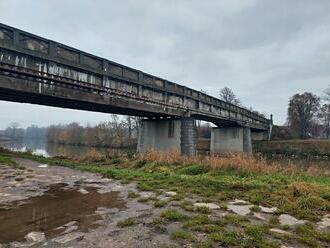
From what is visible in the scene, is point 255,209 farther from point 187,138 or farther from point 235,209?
point 187,138

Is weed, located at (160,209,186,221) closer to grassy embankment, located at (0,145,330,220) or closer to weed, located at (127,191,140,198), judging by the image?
grassy embankment, located at (0,145,330,220)

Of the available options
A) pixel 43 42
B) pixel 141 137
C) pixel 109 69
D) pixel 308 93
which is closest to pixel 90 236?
pixel 43 42

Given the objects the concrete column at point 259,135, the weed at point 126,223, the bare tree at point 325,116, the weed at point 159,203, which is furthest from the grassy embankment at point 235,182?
the bare tree at point 325,116

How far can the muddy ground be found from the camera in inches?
183

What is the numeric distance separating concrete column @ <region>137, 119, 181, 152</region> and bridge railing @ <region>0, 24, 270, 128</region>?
6.92 feet

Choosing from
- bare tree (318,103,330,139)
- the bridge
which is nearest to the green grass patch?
the bridge

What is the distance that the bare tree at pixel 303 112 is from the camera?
64188 millimetres

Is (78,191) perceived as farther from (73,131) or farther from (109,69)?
(73,131)

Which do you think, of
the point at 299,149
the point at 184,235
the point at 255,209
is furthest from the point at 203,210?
the point at 299,149

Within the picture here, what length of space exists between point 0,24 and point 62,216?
1167cm

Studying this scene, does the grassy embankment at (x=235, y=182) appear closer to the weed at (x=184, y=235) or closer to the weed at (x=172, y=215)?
the weed at (x=172, y=215)

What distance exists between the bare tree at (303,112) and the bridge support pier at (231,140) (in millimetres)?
22947

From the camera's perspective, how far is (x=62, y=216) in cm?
616

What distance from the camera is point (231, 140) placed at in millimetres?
46125
